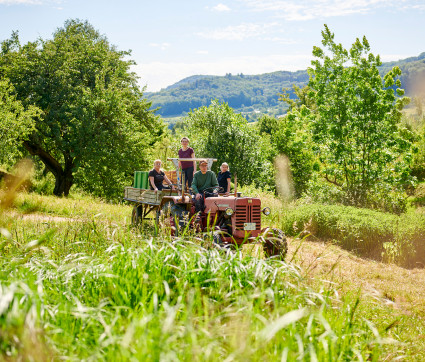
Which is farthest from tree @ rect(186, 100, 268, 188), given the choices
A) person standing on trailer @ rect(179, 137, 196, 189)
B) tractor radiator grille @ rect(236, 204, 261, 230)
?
tractor radiator grille @ rect(236, 204, 261, 230)

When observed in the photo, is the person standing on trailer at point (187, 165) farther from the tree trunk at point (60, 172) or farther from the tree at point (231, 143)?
the tree at point (231, 143)

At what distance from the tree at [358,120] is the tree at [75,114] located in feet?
29.2

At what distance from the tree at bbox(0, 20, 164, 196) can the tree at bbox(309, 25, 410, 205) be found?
890cm

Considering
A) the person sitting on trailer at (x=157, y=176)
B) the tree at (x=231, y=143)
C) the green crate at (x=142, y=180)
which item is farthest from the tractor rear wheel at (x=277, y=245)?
the tree at (x=231, y=143)

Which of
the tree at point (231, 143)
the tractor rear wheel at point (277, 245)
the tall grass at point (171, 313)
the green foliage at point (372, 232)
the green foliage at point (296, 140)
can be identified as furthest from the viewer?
the tree at point (231, 143)

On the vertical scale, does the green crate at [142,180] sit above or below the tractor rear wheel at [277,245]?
above

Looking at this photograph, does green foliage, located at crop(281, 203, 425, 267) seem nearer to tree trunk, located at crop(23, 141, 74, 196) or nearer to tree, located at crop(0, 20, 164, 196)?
tree, located at crop(0, 20, 164, 196)

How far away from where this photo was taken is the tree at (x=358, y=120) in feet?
56.3

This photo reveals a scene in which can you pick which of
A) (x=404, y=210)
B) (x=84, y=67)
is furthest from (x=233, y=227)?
(x=84, y=67)

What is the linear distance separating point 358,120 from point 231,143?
9730mm

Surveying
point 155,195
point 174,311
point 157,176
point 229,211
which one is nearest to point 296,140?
point 157,176

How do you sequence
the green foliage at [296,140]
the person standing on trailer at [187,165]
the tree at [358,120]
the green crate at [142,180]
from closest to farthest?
the person standing on trailer at [187,165], the green crate at [142,180], the tree at [358,120], the green foliage at [296,140]

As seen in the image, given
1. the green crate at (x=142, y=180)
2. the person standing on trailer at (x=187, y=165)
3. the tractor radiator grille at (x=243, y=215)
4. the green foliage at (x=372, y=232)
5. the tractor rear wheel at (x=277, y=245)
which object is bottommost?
the green foliage at (x=372, y=232)

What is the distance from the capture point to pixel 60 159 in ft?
75.5
